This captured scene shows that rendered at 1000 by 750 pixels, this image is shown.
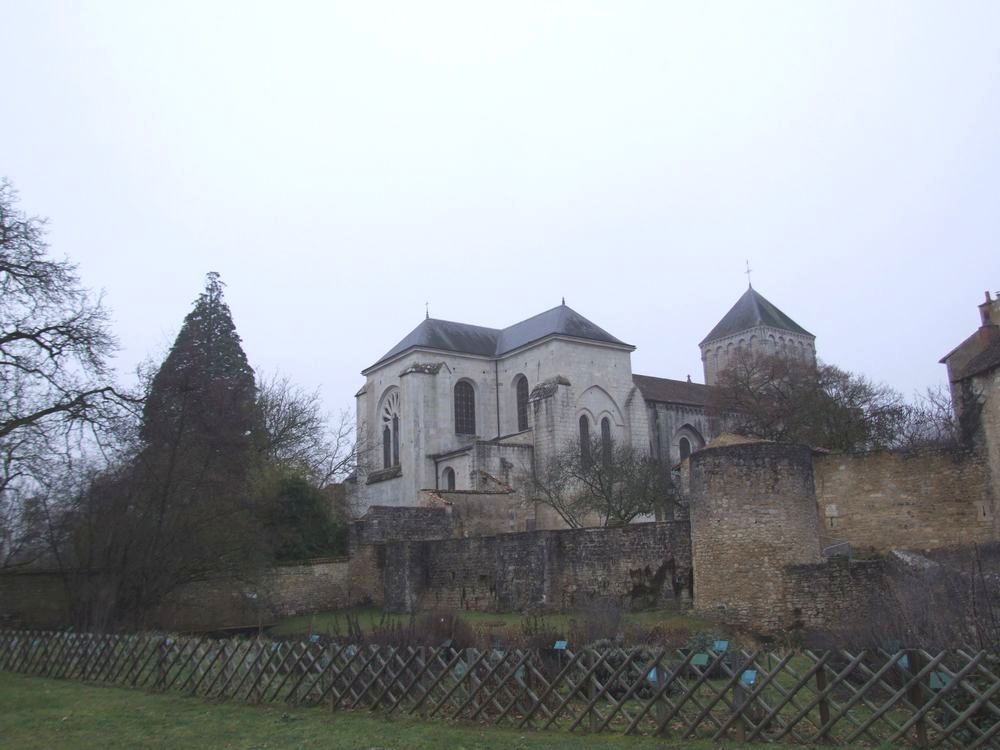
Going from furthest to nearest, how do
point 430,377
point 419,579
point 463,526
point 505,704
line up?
point 430,377
point 463,526
point 419,579
point 505,704

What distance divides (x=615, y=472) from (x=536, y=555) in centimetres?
1428

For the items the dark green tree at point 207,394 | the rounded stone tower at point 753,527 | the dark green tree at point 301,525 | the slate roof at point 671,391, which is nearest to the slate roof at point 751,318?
the slate roof at point 671,391

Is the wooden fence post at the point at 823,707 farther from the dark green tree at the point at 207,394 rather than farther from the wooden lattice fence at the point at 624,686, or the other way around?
the dark green tree at the point at 207,394

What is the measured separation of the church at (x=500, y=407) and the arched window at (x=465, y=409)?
58 mm

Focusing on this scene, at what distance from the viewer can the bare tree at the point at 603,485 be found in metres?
37.0

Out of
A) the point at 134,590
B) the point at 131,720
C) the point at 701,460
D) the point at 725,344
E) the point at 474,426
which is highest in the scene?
the point at 725,344

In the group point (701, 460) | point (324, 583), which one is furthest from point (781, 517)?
point (324, 583)

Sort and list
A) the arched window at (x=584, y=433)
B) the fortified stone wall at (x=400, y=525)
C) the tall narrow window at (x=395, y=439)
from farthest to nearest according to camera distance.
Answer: the tall narrow window at (x=395, y=439)
the arched window at (x=584, y=433)
the fortified stone wall at (x=400, y=525)

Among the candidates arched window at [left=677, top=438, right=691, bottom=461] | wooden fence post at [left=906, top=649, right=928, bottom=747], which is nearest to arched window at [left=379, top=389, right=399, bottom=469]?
arched window at [left=677, top=438, right=691, bottom=461]

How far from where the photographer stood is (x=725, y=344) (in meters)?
74.4

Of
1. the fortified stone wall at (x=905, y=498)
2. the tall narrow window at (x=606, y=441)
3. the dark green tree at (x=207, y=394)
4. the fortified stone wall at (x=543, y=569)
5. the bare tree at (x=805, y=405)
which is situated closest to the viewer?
the fortified stone wall at (x=543, y=569)

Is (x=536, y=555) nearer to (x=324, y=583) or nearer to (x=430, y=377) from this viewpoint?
(x=324, y=583)

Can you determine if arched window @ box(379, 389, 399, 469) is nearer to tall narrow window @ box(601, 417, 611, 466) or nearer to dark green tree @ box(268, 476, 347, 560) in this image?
tall narrow window @ box(601, 417, 611, 466)

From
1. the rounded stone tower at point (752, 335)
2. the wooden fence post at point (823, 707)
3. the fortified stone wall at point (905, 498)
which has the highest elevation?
the rounded stone tower at point (752, 335)
